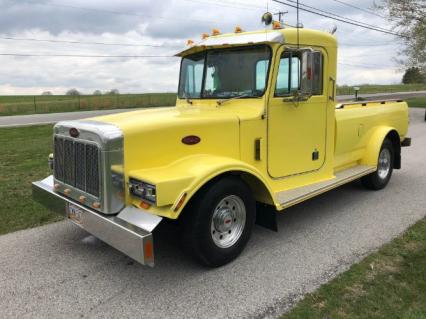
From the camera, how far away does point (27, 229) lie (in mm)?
5125

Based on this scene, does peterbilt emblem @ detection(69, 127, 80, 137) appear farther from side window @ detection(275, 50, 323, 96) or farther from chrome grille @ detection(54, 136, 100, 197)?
side window @ detection(275, 50, 323, 96)

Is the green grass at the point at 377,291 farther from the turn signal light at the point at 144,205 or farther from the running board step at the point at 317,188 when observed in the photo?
the turn signal light at the point at 144,205

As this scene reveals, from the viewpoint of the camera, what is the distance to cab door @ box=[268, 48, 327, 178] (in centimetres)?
461

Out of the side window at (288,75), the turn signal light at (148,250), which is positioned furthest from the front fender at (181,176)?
the side window at (288,75)

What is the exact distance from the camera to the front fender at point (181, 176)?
340cm

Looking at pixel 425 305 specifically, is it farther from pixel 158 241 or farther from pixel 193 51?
pixel 193 51

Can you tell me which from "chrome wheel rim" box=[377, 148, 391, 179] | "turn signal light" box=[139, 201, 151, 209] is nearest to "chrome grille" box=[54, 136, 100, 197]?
"turn signal light" box=[139, 201, 151, 209]

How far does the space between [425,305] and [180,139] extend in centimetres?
250

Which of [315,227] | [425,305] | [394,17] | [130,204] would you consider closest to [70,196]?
[130,204]

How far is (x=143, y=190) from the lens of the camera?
3.52 metres

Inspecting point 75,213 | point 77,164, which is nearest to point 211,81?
point 77,164

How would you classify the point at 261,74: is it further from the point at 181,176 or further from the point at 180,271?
the point at 180,271

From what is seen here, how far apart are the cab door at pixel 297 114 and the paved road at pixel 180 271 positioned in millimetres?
835

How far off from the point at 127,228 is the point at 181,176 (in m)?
0.62
